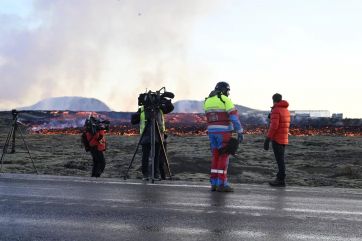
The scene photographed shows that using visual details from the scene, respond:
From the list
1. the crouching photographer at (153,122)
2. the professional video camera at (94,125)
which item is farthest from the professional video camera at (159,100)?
the professional video camera at (94,125)

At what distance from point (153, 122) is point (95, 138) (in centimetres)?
246

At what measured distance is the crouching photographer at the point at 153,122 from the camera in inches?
471

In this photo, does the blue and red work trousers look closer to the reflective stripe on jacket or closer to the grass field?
the reflective stripe on jacket

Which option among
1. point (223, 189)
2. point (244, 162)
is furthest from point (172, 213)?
point (244, 162)

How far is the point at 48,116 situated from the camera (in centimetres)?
4697

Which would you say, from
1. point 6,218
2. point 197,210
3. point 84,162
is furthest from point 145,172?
point 84,162

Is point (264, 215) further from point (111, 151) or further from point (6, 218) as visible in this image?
point (111, 151)

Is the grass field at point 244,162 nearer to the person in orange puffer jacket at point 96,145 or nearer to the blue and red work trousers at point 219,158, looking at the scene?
the person in orange puffer jacket at point 96,145

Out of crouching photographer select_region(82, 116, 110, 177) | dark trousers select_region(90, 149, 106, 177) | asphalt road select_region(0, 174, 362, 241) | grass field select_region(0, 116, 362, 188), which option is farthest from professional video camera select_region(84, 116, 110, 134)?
asphalt road select_region(0, 174, 362, 241)

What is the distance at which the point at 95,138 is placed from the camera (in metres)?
13.7

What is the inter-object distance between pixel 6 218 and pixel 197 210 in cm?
252

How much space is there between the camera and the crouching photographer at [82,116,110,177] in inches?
539

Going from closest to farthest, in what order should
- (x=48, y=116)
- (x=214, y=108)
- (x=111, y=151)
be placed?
1. (x=214, y=108)
2. (x=111, y=151)
3. (x=48, y=116)

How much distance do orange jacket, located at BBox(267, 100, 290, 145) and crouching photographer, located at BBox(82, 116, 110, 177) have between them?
4.54 m
